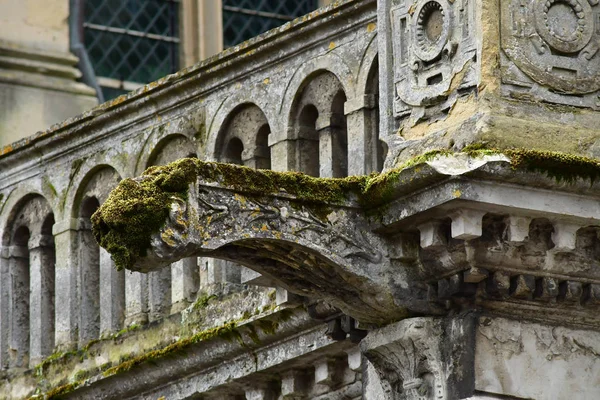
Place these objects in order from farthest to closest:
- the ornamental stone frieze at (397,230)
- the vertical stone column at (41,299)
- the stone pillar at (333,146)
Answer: the vertical stone column at (41,299) < the stone pillar at (333,146) < the ornamental stone frieze at (397,230)

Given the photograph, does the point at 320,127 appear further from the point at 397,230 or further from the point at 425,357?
the point at 425,357

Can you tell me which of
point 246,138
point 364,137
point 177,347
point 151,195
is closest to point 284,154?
point 246,138

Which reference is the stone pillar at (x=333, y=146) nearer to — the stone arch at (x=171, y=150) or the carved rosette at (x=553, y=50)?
the stone arch at (x=171, y=150)

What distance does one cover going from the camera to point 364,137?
2258 centimetres

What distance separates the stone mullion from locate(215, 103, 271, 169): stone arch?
125cm

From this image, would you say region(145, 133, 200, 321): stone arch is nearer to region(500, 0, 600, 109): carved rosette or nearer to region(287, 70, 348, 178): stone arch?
region(287, 70, 348, 178): stone arch

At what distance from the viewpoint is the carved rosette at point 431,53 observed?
792 inches

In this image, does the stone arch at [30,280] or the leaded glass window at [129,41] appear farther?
the leaded glass window at [129,41]

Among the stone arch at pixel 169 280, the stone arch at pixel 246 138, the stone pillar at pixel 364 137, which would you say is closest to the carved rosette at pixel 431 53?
the stone pillar at pixel 364 137

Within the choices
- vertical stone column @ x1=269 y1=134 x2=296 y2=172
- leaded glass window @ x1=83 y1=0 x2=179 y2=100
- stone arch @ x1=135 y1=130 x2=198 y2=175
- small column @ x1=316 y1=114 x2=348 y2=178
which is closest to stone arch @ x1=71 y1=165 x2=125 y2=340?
stone arch @ x1=135 y1=130 x2=198 y2=175

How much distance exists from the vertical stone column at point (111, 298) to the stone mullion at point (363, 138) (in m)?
3.45

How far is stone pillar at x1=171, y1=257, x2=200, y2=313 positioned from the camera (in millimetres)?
24578

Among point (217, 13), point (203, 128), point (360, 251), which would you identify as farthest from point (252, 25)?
point (360, 251)

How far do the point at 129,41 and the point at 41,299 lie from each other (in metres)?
6.82
